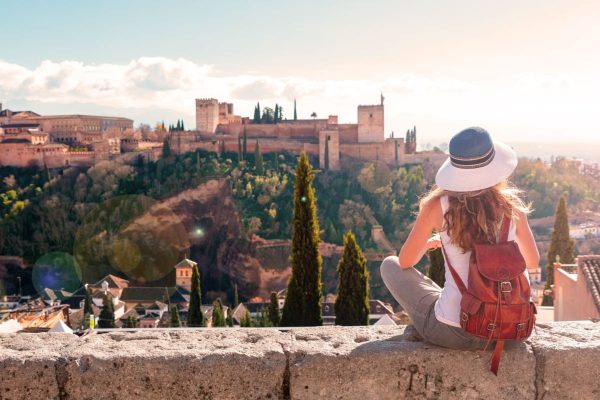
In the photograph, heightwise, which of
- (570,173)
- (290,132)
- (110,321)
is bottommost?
(110,321)

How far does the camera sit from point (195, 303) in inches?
789

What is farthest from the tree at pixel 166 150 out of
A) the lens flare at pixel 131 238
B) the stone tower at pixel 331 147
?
the stone tower at pixel 331 147

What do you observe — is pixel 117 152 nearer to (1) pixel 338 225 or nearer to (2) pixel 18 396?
(1) pixel 338 225

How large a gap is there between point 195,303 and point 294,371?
18335mm

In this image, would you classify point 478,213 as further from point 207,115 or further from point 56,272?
point 207,115

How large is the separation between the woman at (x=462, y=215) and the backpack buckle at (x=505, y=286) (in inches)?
6.6

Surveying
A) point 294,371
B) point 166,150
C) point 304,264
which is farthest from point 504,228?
point 166,150

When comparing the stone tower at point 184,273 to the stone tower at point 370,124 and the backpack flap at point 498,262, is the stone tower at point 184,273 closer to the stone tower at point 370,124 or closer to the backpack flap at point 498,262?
the stone tower at point 370,124

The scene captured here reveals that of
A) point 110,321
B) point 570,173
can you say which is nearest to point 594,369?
point 110,321

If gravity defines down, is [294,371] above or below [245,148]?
below

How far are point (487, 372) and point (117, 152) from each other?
177ft

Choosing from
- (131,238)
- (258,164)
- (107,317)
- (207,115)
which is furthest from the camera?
(207,115)

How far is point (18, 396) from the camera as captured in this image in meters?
2.26

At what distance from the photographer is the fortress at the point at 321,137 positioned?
51.5 metres
